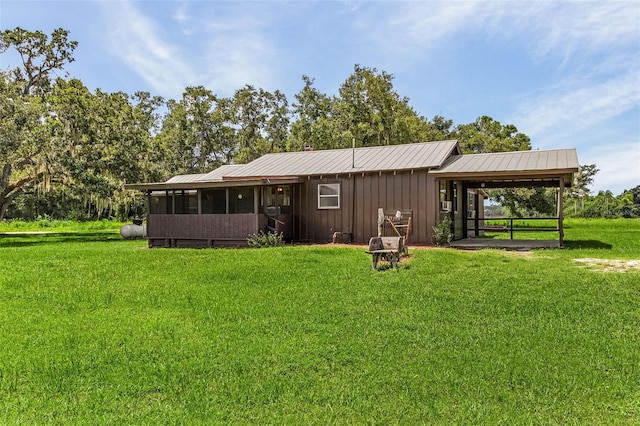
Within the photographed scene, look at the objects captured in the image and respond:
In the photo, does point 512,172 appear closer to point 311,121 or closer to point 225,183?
point 225,183

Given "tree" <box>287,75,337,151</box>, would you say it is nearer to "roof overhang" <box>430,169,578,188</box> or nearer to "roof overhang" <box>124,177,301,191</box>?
"roof overhang" <box>124,177,301,191</box>

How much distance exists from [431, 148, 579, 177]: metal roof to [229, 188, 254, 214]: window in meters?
5.87

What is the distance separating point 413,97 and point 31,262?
2756 centimetres

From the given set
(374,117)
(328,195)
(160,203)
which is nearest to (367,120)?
(374,117)

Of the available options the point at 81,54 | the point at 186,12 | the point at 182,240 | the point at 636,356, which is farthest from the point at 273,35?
the point at 81,54

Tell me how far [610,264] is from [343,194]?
7903mm

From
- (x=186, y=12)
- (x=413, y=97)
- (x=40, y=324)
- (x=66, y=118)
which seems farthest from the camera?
(x=413, y=97)

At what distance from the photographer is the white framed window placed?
50.4 feet

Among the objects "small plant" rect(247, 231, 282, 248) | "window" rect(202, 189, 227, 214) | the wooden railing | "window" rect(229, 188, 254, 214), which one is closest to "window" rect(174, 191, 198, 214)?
"window" rect(202, 189, 227, 214)

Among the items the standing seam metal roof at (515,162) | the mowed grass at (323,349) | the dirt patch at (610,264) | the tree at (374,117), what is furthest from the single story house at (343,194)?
the tree at (374,117)

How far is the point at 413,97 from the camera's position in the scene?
33094mm

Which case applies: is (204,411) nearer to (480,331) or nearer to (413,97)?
(480,331)

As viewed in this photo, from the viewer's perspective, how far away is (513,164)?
13.8 metres

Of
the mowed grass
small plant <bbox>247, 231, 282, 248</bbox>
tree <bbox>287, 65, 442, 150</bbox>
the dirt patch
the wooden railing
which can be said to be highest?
tree <bbox>287, 65, 442, 150</bbox>
